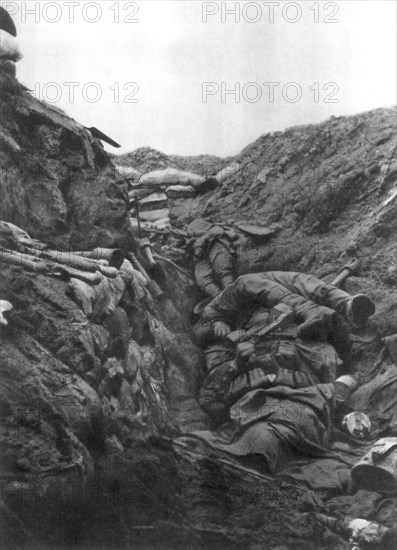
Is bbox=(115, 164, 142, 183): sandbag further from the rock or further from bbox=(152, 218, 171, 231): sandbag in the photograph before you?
the rock

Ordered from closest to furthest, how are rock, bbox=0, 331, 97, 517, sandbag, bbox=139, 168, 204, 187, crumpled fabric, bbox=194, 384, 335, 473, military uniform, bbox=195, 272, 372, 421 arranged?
rock, bbox=0, 331, 97, 517 < crumpled fabric, bbox=194, 384, 335, 473 < military uniform, bbox=195, 272, 372, 421 < sandbag, bbox=139, 168, 204, 187

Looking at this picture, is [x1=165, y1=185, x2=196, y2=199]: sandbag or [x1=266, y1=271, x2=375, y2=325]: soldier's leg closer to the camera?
[x1=266, y1=271, x2=375, y2=325]: soldier's leg

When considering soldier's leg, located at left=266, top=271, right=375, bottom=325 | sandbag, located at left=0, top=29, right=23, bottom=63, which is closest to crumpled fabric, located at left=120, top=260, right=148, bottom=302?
soldier's leg, located at left=266, top=271, right=375, bottom=325

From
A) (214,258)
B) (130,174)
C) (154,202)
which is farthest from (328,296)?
(130,174)

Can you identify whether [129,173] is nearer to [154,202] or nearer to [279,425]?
[154,202]

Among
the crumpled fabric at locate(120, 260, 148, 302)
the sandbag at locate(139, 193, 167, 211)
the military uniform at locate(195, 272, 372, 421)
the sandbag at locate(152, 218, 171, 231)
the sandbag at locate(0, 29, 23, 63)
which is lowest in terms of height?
the military uniform at locate(195, 272, 372, 421)

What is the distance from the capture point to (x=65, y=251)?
1491 cm

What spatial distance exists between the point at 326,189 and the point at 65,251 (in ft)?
11.3

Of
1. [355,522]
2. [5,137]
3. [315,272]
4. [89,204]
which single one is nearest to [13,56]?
[5,137]

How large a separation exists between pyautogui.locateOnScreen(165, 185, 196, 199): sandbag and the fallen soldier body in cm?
149

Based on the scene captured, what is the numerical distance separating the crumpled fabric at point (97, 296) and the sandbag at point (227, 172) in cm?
231

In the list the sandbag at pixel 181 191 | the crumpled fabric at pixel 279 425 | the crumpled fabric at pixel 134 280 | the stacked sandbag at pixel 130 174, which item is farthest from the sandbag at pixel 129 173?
the crumpled fabric at pixel 279 425

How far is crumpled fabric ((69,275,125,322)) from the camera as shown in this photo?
14391 millimetres

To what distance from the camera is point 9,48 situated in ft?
50.7
